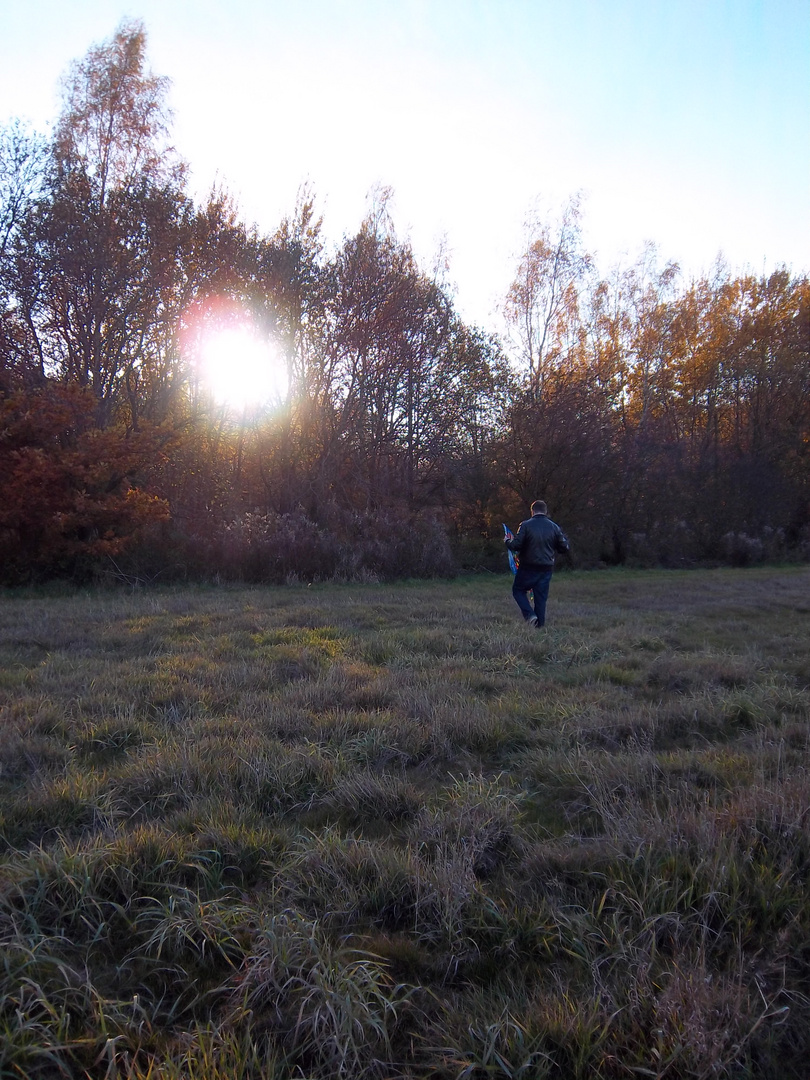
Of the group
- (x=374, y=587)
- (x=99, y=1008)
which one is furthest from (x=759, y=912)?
(x=374, y=587)

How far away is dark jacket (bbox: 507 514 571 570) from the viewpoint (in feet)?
29.2

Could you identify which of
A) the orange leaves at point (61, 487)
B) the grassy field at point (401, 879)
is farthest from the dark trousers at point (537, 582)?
the orange leaves at point (61, 487)

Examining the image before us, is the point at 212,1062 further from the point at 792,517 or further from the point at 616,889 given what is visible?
the point at 792,517

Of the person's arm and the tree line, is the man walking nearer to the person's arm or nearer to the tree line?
the person's arm

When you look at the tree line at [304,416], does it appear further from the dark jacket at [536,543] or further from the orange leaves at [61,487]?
the dark jacket at [536,543]

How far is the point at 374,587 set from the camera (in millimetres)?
15273

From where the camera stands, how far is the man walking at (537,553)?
Result: 8914 millimetres

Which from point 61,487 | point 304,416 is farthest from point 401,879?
point 304,416

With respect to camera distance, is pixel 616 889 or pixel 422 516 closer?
pixel 616 889

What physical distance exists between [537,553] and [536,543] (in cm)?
14

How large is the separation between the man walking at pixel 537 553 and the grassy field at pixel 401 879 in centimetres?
365

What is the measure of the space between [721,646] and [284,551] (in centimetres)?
1093

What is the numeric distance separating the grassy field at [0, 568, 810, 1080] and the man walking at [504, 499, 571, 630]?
3648 millimetres

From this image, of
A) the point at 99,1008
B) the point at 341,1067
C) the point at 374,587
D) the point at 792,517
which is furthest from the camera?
the point at 792,517
